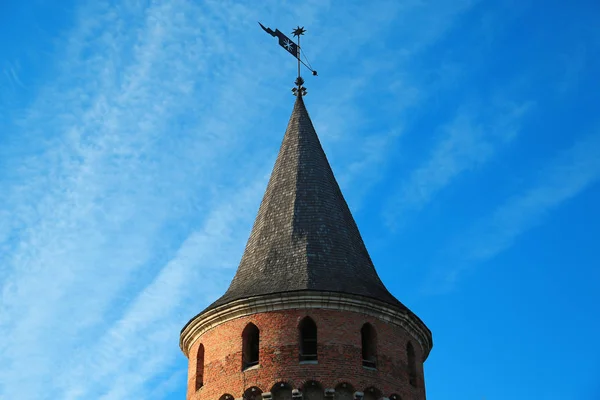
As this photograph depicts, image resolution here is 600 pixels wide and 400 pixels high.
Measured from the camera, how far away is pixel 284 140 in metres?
34.9

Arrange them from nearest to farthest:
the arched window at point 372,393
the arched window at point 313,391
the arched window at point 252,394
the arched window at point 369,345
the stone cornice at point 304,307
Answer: the arched window at point 313,391
the arched window at point 252,394
the arched window at point 372,393
the arched window at point 369,345
the stone cornice at point 304,307

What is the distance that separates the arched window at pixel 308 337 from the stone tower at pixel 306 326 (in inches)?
1.1

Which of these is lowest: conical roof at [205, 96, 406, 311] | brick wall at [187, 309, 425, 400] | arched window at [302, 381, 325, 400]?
arched window at [302, 381, 325, 400]

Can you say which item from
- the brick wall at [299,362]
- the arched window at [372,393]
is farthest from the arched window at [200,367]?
the arched window at [372,393]

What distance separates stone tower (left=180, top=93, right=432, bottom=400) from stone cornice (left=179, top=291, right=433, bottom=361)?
0.09 feet

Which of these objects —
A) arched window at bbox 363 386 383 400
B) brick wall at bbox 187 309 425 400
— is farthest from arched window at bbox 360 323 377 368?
arched window at bbox 363 386 383 400

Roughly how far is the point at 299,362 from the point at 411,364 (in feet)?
12.9

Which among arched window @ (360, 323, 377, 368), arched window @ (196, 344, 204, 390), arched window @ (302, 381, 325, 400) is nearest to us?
arched window @ (302, 381, 325, 400)

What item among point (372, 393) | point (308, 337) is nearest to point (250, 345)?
point (308, 337)

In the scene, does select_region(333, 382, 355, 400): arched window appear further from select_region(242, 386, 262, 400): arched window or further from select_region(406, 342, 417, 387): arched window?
select_region(406, 342, 417, 387): arched window

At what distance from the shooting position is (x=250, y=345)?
28.7 metres

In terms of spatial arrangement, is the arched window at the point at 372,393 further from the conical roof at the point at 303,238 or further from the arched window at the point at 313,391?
the conical roof at the point at 303,238

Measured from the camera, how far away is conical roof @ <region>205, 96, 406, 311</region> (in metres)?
29.2

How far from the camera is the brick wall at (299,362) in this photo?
27.3 metres
